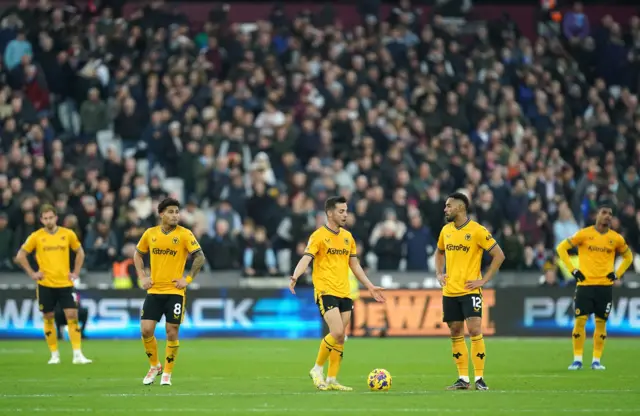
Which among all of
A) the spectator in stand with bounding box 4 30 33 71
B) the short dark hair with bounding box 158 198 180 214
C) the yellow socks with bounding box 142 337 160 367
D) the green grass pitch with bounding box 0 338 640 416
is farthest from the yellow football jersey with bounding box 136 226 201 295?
the spectator in stand with bounding box 4 30 33 71

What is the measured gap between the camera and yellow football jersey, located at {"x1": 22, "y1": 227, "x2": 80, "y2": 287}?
72.6 feet

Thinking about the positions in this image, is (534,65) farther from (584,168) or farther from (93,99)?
(93,99)

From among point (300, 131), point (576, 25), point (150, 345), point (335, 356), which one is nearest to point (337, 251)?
point (335, 356)

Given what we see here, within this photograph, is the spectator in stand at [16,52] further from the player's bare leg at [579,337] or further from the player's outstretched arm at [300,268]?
the player's outstretched arm at [300,268]

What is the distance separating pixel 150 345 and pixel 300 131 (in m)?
15.4

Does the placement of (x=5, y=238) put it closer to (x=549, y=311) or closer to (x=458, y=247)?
(x=549, y=311)

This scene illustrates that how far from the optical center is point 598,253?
810 inches

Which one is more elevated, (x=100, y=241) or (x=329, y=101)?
(x=329, y=101)

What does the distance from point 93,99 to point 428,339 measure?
1028 centimetres

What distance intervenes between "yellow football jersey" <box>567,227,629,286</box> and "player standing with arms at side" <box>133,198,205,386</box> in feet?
22.3

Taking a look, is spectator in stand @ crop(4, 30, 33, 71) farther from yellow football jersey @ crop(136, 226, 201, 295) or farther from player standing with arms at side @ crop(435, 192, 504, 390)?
player standing with arms at side @ crop(435, 192, 504, 390)

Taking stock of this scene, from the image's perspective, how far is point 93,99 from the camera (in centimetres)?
3177

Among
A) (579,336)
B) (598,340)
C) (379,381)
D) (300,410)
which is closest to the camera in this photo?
(300,410)

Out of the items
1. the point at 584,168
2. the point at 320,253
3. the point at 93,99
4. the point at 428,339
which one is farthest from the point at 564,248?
the point at 93,99
